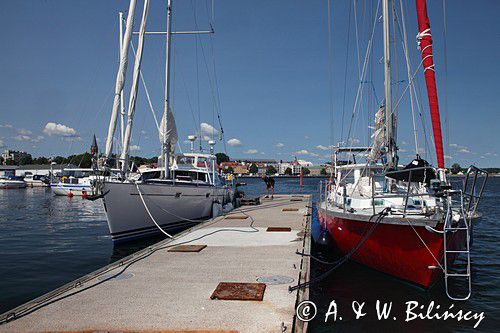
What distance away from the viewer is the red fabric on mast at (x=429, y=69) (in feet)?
29.9

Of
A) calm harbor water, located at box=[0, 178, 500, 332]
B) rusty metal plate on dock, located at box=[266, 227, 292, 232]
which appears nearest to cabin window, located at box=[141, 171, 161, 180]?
calm harbor water, located at box=[0, 178, 500, 332]

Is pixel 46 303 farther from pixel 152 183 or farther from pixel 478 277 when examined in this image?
pixel 478 277

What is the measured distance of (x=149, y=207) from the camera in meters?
14.8

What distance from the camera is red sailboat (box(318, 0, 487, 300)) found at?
779cm

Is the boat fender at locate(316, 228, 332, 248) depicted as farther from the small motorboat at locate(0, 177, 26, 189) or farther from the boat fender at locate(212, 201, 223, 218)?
the small motorboat at locate(0, 177, 26, 189)

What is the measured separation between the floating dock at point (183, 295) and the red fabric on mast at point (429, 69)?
4.05 m

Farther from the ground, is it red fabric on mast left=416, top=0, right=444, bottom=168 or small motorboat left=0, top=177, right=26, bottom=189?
red fabric on mast left=416, top=0, right=444, bottom=168

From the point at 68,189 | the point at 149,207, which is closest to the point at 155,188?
the point at 149,207

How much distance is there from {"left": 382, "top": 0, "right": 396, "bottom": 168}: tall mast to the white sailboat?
713 cm

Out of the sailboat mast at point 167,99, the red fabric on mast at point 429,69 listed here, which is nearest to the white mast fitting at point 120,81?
the sailboat mast at point 167,99

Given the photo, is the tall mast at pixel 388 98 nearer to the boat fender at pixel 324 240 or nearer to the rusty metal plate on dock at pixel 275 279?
the boat fender at pixel 324 240

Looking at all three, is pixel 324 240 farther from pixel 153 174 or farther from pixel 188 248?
pixel 153 174

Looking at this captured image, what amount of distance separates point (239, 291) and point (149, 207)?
931 cm

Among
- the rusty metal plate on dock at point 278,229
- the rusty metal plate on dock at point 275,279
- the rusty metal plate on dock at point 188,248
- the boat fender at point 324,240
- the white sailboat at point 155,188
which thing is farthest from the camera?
the white sailboat at point 155,188
